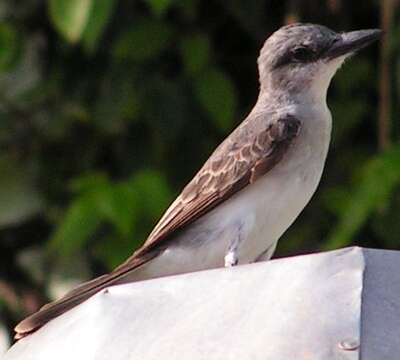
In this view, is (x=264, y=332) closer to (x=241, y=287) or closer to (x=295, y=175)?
(x=241, y=287)

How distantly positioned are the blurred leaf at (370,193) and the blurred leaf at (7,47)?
1.58m

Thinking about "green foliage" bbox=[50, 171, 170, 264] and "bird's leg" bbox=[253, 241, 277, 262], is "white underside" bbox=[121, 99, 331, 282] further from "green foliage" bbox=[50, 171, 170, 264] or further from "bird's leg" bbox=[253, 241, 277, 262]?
"green foliage" bbox=[50, 171, 170, 264]

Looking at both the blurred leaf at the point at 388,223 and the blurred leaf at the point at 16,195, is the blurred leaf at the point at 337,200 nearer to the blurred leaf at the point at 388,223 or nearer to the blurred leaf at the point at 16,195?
the blurred leaf at the point at 388,223

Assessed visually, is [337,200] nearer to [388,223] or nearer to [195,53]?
[388,223]

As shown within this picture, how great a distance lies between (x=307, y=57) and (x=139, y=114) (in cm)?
147

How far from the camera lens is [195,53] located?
652 centimetres

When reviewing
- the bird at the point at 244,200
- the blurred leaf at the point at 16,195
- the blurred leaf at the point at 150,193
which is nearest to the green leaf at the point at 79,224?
the blurred leaf at the point at 150,193

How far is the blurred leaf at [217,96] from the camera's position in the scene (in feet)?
21.2

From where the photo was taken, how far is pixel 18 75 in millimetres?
6543

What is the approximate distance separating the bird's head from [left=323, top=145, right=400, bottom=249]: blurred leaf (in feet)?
2.02

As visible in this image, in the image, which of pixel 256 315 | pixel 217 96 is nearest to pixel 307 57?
pixel 217 96

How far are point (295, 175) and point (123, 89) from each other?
6.15 ft

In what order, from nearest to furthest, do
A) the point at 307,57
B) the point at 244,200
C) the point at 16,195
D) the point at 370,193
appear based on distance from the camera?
the point at 244,200 → the point at 307,57 → the point at 370,193 → the point at 16,195

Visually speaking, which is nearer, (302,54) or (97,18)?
(302,54)
